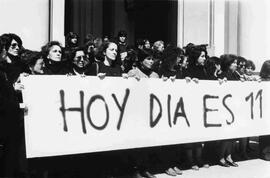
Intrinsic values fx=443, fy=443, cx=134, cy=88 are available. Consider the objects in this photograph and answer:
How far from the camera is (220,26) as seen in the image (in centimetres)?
981

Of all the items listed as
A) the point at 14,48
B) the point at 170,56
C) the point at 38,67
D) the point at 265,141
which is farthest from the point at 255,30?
the point at 14,48

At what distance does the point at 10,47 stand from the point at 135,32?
9.81m

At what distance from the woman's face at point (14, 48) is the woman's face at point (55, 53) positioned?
339 millimetres

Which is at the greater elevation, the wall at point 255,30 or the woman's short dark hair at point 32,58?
the wall at point 255,30

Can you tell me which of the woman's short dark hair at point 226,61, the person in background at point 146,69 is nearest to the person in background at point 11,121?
the person in background at point 146,69

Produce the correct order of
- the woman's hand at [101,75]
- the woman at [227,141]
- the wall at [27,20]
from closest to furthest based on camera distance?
the woman's hand at [101,75], the woman at [227,141], the wall at [27,20]

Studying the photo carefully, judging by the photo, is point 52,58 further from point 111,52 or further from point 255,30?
point 255,30

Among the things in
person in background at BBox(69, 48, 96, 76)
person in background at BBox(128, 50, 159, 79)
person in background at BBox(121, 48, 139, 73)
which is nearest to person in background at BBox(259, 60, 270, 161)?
person in background at BBox(121, 48, 139, 73)

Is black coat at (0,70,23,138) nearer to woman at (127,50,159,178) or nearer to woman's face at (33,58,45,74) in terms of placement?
woman's face at (33,58,45,74)

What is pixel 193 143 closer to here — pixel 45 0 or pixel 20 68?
pixel 20 68

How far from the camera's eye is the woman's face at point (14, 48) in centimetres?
475

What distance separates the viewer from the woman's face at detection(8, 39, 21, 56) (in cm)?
475

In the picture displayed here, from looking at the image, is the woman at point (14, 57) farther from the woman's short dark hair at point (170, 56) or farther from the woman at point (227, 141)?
the woman at point (227, 141)

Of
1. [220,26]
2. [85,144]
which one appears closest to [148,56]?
[85,144]
